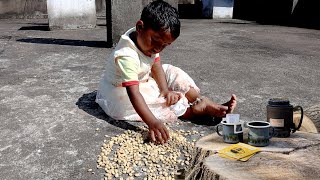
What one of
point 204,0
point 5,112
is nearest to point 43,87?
point 5,112

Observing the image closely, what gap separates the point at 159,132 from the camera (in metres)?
2.87

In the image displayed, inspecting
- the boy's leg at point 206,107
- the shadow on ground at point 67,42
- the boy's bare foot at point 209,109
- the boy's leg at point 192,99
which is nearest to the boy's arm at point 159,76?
the boy's leg at point 192,99

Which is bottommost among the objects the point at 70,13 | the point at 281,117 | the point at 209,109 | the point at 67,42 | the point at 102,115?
the point at 102,115

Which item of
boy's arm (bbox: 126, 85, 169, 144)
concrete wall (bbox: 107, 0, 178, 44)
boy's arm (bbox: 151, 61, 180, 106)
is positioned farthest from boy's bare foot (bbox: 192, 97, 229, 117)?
concrete wall (bbox: 107, 0, 178, 44)

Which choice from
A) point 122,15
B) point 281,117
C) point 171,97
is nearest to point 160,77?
point 171,97

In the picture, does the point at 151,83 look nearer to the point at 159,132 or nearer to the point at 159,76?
the point at 159,76

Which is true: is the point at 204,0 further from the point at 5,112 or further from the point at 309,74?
the point at 5,112

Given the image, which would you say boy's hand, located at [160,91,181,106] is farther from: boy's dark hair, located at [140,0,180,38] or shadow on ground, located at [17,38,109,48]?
shadow on ground, located at [17,38,109,48]

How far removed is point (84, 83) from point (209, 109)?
1.86 metres

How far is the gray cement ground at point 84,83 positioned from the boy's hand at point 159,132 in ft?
1.38

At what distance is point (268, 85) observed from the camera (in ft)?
14.9

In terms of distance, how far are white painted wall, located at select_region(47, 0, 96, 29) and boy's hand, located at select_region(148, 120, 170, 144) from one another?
23.4 feet

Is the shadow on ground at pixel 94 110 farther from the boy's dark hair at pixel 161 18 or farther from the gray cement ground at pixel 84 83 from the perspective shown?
the boy's dark hair at pixel 161 18

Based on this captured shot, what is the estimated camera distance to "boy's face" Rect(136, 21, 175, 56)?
2902mm
